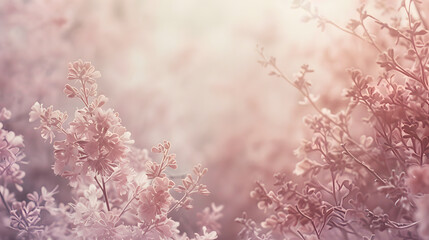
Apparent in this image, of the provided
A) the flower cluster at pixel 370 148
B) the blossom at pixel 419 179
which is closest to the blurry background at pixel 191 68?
the flower cluster at pixel 370 148

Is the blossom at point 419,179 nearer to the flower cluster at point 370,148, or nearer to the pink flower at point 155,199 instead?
the flower cluster at point 370,148

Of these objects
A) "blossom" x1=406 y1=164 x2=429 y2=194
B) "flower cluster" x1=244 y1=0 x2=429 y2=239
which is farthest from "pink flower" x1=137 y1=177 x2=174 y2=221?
"blossom" x1=406 y1=164 x2=429 y2=194

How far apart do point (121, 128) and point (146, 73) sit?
221cm

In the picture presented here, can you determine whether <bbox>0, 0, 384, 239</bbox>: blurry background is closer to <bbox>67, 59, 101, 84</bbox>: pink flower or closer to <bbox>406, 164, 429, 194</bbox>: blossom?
<bbox>67, 59, 101, 84</bbox>: pink flower

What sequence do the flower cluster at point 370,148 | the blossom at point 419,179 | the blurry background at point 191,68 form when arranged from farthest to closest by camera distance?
the blurry background at point 191,68 < the flower cluster at point 370,148 < the blossom at point 419,179

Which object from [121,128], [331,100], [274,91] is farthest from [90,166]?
[274,91]

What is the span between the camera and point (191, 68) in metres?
3.11

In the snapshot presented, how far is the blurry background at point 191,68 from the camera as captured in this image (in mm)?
2752

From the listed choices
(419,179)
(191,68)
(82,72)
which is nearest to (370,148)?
(419,179)

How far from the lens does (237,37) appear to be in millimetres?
2984

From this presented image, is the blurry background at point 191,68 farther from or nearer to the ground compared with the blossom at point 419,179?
farther from the ground

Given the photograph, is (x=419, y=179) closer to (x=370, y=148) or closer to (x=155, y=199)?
(x=155, y=199)

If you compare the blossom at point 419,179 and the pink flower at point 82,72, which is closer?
the blossom at point 419,179

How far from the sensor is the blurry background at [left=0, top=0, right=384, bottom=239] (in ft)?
9.03
